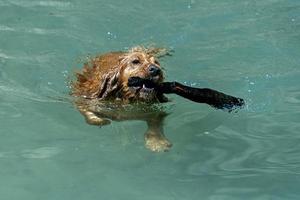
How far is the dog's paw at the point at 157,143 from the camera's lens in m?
6.43

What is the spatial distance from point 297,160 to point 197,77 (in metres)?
2.26

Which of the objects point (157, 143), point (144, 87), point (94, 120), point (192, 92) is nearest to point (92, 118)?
point (94, 120)

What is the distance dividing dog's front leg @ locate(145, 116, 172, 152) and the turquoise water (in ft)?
0.50

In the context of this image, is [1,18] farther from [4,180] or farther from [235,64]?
[4,180]

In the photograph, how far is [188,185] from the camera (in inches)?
247

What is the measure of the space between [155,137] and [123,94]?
0.84m

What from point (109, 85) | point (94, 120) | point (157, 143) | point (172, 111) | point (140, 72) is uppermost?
point (140, 72)

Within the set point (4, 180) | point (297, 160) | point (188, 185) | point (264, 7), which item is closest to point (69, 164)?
point (4, 180)

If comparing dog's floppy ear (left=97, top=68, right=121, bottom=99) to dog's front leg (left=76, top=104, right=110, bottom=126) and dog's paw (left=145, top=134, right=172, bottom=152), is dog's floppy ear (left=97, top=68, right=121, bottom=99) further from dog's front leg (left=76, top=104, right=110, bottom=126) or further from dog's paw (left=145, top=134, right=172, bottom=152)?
dog's paw (left=145, top=134, right=172, bottom=152)

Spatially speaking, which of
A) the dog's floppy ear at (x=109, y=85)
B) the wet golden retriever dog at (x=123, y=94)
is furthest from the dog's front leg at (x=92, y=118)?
the dog's floppy ear at (x=109, y=85)

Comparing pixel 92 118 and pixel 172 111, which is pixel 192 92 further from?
pixel 92 118

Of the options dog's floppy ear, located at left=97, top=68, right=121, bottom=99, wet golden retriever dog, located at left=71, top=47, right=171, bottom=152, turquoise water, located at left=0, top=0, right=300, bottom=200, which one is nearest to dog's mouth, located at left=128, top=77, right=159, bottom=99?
wet golden retriever dog, located at left=71, top=47, right=171, bottom=152

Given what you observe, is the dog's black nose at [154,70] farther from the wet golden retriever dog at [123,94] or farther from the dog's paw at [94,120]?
the dog's paw at [94,120]

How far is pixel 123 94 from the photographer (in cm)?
724
